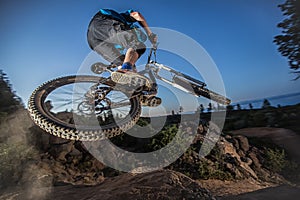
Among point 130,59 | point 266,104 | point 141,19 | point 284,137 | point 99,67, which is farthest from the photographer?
point 266,104

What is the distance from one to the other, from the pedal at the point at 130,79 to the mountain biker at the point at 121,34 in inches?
3.9

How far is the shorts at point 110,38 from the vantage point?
3.33 meters

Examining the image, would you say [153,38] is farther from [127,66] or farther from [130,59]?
[127,66]

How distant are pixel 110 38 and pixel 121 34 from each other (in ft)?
0.65

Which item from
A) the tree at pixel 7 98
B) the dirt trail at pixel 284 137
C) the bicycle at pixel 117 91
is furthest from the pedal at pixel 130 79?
the dirt trail at pixel 284 137

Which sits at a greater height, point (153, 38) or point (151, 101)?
point (153, 38)

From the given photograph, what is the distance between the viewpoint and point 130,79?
11.0 ft

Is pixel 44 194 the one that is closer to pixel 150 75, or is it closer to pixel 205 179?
pixel 150 75

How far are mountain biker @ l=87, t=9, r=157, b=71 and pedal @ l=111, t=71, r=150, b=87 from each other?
0.10 metres

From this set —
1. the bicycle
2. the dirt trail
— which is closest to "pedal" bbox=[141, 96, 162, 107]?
the bicycle

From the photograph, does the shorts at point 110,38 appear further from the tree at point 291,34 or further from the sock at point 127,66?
the tree at point 291,34

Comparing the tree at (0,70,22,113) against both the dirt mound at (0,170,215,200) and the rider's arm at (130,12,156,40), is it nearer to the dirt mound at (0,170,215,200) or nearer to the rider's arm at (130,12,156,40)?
the dirt mound at (0,170,215,200)

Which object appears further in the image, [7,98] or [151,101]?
[7,98]

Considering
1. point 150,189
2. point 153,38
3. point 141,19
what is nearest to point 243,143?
point 150,189
